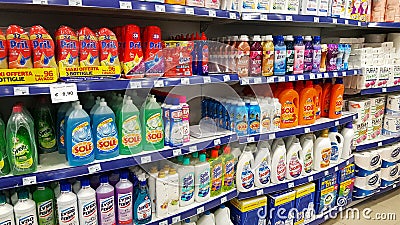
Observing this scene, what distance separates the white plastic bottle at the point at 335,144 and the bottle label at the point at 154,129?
5.15 ft

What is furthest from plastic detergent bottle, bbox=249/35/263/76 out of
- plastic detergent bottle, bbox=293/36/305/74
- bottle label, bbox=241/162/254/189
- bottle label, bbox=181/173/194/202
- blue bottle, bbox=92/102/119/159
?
blue bottle, bbox=92/102/119/159

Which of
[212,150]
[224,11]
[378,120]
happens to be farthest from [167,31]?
[378,120]

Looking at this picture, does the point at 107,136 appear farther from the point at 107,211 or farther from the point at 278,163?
the point at 278,163

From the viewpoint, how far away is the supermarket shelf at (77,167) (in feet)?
4.61

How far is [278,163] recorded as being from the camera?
90.1 inches

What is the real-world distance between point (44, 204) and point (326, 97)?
7.11ft

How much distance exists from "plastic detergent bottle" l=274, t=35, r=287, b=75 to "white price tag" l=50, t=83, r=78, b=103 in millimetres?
1308

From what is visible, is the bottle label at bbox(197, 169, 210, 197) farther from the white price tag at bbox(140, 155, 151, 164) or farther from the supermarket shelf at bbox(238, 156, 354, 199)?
the white price tag at bbox(140, 155, 151, 164)

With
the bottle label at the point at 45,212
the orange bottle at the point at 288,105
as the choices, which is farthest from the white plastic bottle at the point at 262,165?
the bottle label at the point at 45,212

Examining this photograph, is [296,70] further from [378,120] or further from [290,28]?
[378,120]

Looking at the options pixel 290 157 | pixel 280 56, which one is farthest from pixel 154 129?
pixel 290 157

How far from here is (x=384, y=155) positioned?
305 centimetres

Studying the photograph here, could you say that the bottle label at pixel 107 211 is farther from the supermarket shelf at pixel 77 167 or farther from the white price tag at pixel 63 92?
the white price tag at pixel 63 92

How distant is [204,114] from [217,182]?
1.90 ft
